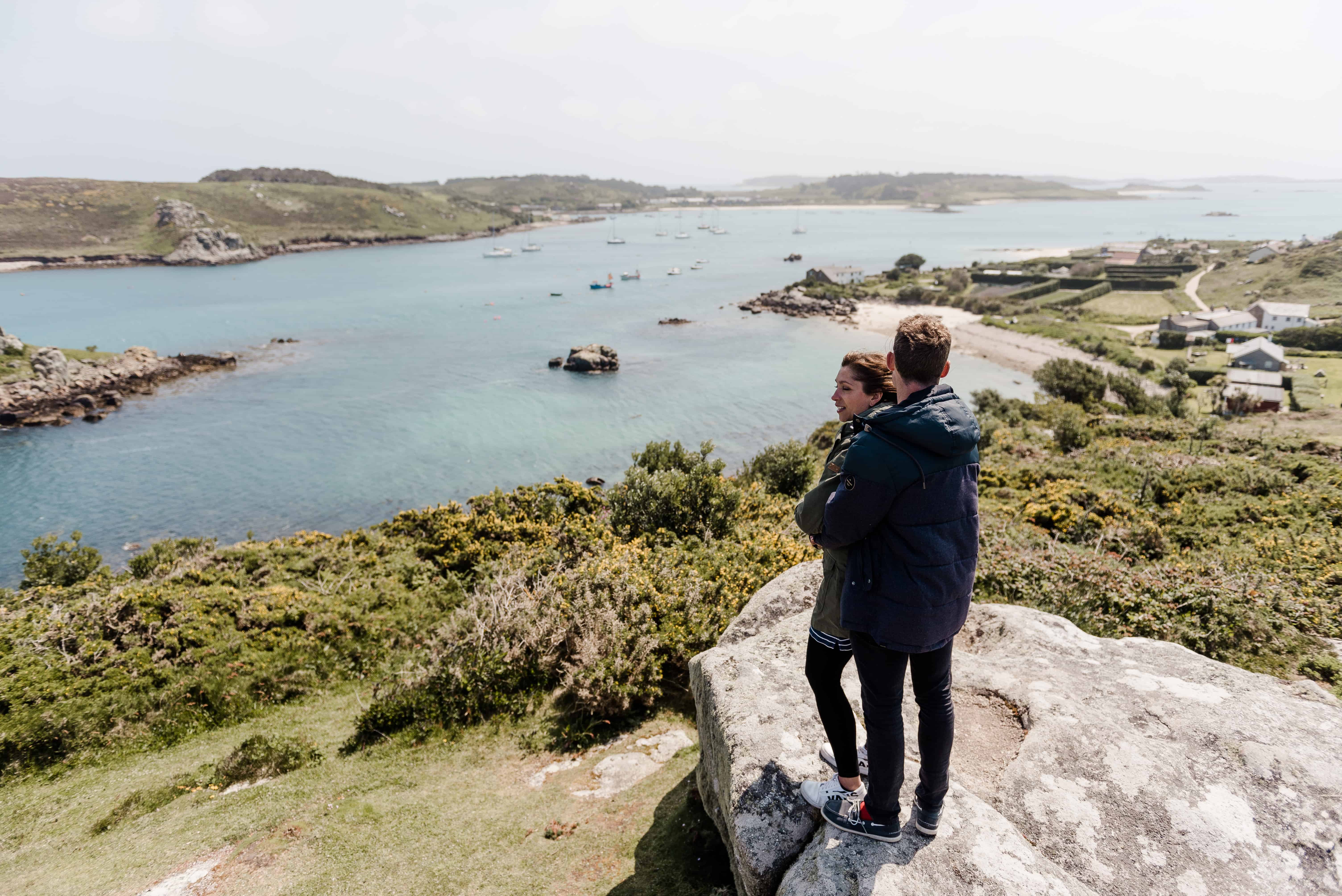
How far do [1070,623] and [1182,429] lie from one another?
80.4ft

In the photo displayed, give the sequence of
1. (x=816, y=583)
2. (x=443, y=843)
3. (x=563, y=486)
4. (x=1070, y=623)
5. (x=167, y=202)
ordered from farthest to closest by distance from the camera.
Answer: (x=167, y=202), (x=563, y=486), (x=816, y=583), (x=1070, y=623), (x=443, y=843)

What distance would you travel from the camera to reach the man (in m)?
2.88

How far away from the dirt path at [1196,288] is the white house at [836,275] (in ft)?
126

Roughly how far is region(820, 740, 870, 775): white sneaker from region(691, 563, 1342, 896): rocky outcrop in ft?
0.18

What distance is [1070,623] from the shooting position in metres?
5.80

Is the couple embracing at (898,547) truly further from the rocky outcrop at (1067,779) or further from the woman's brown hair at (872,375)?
the rocky outcrop at (1067,779)

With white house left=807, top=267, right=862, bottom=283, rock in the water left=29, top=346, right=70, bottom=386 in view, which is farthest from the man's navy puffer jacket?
white house left=807, top=267, right=862, bottom=283

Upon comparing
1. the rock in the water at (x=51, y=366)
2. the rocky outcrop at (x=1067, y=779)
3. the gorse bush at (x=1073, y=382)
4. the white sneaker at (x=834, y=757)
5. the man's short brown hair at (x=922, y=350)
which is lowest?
the gorse bush at (x=1073, y=382)

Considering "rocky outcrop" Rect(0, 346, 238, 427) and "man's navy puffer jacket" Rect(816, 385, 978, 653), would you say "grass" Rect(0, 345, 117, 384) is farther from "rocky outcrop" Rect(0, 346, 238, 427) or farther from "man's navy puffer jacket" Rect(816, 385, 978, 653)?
"man's navy puffer jacket" Rect(816, 385, 978, 653)

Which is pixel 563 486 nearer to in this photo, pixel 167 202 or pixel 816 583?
pixel 816 583

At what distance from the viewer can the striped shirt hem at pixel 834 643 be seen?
349cm

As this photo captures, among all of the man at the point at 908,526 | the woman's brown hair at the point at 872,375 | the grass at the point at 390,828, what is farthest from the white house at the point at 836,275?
the man at the point at 908,526

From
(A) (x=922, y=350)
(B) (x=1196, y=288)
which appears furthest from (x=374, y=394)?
(B) (x=1196, y=288)

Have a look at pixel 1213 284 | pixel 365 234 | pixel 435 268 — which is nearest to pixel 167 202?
pixel 365 234
